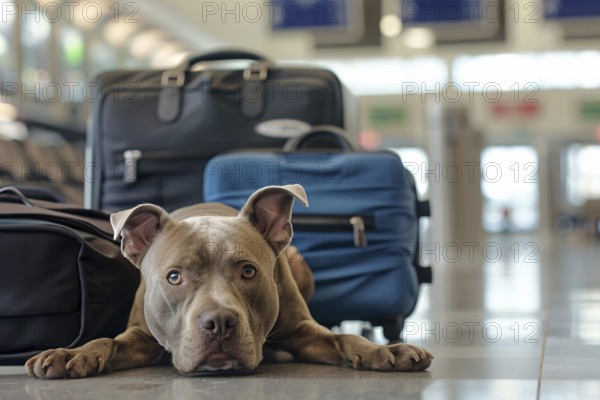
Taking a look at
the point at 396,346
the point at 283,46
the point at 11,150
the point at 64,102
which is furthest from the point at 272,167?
the point at 283,46

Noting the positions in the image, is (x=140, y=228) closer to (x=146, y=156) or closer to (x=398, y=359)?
(x=398, y=359)

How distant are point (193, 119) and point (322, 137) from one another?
66cm

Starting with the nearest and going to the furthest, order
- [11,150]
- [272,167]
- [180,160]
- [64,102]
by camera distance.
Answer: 1. [272,167]
2. [180,160]
3. [11,150]
4. [64,102]

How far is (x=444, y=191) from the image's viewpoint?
1169cm

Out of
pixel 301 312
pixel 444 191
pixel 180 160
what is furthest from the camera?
pixel 444 191

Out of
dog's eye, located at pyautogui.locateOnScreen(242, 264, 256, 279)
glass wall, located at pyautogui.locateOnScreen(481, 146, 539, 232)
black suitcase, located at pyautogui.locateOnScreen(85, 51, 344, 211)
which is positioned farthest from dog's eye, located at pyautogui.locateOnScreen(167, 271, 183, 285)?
Answer: glass wall, located at pyautogui.locateOnScreen(481, 146, 539, 232)

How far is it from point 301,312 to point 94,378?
65 centimetres

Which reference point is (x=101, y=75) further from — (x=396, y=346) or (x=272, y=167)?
(x=396, y=346)

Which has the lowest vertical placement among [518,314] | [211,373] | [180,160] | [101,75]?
[518,314]

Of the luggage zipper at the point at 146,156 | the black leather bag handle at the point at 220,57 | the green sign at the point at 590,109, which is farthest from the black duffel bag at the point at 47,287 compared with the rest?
the green sign at the point at 590,109

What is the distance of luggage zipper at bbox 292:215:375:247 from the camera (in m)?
3.35


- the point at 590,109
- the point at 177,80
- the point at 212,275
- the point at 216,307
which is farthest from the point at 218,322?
the point at 590,109

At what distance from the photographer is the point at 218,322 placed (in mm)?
2316

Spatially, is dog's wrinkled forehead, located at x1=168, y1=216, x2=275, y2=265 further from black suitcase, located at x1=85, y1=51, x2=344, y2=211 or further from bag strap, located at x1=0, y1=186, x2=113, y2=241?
black suitcase, located at x1=85, y1=51, x2=344, y2=211
